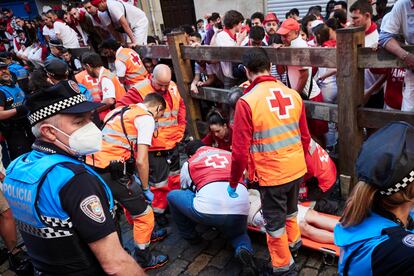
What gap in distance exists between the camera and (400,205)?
147 cm

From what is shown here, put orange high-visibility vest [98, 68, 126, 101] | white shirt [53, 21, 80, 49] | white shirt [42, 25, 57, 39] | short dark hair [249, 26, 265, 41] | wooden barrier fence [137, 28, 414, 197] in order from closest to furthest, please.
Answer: wooden barrier fence [137, 28, 414, 197]
orange high-visibility vest [98, 68, 126, 101]
short dark hair [249, 26, 265, 41]
white shirt [53, 21, 80, 49]
white shirt [42, 25, 57, 39]

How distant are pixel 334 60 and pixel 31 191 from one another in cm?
298

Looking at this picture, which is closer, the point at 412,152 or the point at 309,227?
the point at 412,152

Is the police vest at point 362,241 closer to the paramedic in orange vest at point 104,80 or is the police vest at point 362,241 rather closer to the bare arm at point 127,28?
the paramedic in orange vest at point 104,80

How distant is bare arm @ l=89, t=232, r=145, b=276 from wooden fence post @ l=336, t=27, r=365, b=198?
9.01ft

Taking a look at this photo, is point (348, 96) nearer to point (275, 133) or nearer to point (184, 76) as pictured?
point (275, 133)

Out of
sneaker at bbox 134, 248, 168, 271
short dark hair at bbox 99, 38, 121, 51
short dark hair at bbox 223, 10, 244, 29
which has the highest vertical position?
short dark hair at bbox 223, 10, 244, 29

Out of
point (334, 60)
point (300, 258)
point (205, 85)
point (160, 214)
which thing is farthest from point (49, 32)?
point (300, 258)

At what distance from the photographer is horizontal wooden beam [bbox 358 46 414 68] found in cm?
307

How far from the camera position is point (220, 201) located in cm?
315

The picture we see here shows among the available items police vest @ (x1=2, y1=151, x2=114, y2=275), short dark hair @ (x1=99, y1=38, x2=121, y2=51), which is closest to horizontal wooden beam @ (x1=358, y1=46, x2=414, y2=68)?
police vest @ (x1=2, y1=151, x2=114, y2=275)

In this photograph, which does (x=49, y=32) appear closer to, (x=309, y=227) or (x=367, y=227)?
(x=309, y=227)

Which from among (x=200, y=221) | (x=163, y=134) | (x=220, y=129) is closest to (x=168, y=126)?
(x=163, y=134)

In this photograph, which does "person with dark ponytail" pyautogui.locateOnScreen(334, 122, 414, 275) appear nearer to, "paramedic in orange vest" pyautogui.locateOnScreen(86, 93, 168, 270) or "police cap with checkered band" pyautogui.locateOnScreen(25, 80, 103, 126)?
"police cap with checkered band" pyautogui.locateOnScreen(25, 80, 103, 126)
